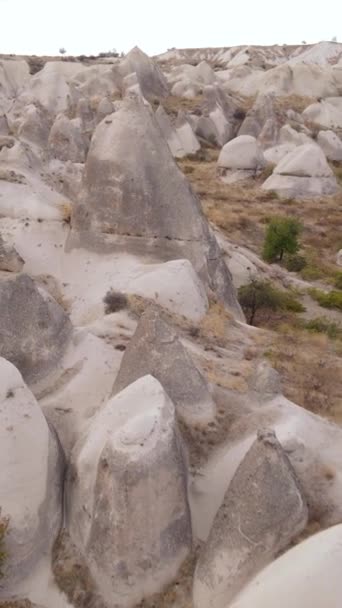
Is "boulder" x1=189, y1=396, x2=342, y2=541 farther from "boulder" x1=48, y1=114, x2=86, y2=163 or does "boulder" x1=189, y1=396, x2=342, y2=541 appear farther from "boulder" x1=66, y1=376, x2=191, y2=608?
"boulder" x1=48, y1=114, x2=86, y2=163

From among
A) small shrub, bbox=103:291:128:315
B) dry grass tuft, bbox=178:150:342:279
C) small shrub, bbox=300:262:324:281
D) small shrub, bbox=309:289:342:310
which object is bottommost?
dry grass tuft, bbox=178:150:342:279

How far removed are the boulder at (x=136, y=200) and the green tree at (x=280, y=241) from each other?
9123mm

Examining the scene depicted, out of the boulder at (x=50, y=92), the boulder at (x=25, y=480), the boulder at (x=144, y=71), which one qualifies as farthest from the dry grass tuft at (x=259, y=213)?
the boulder at (x=144, y=71)

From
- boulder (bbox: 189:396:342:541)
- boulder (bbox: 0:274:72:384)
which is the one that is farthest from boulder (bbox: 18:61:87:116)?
boulder (bbox: 189:396:342:541)

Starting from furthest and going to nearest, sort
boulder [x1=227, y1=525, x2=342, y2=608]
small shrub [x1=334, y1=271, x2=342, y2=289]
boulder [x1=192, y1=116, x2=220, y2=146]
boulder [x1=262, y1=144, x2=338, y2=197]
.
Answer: boulder [x1=192, y1=116, x2=220, y2=146] → boulder [x1=262, y1=144, x2=338, y2=197] → small shrub [x1=334, y1=271, x2=342, y2=289] → boulder [x1=227, y1=525, x2=342, y2=608]

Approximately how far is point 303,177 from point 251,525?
94.5ft

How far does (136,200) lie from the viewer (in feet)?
44.3

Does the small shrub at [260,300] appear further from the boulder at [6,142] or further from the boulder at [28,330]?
the boulder at [6,142]

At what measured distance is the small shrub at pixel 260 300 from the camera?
16.9 metres

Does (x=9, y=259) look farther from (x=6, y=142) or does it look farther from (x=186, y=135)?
(x=186, y=135)

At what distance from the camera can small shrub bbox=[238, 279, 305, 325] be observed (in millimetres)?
16936

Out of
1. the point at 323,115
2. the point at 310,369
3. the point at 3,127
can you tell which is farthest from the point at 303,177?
the point at 310,369

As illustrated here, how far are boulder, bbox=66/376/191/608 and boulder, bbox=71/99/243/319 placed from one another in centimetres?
692

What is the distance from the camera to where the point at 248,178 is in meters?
35.4
